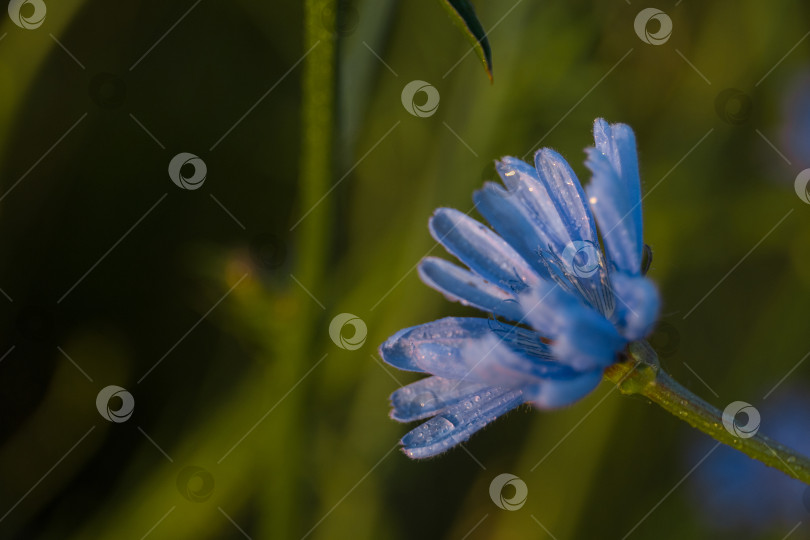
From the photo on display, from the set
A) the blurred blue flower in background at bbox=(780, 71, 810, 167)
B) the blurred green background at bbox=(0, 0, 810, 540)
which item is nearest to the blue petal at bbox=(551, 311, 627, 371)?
the blurred green background at bbox=(0, 0, 810, 540)

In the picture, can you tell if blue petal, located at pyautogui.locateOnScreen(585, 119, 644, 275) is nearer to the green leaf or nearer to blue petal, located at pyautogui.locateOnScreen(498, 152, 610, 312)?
blue petal, located at pyautogui.locateOnScreen(498, 152, 610, 312)

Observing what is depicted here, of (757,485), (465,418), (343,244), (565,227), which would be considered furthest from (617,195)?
(757,485)

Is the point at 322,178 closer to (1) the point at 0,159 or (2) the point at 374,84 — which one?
(2) the point at 374,84

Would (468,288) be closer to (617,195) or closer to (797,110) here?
(617,195)

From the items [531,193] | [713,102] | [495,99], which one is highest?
[713,102]

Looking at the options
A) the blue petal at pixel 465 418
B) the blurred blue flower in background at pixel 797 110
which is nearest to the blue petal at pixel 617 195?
the blue petal at pixel 465 418

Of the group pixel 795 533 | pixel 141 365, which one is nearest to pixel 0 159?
pixel 141 365
